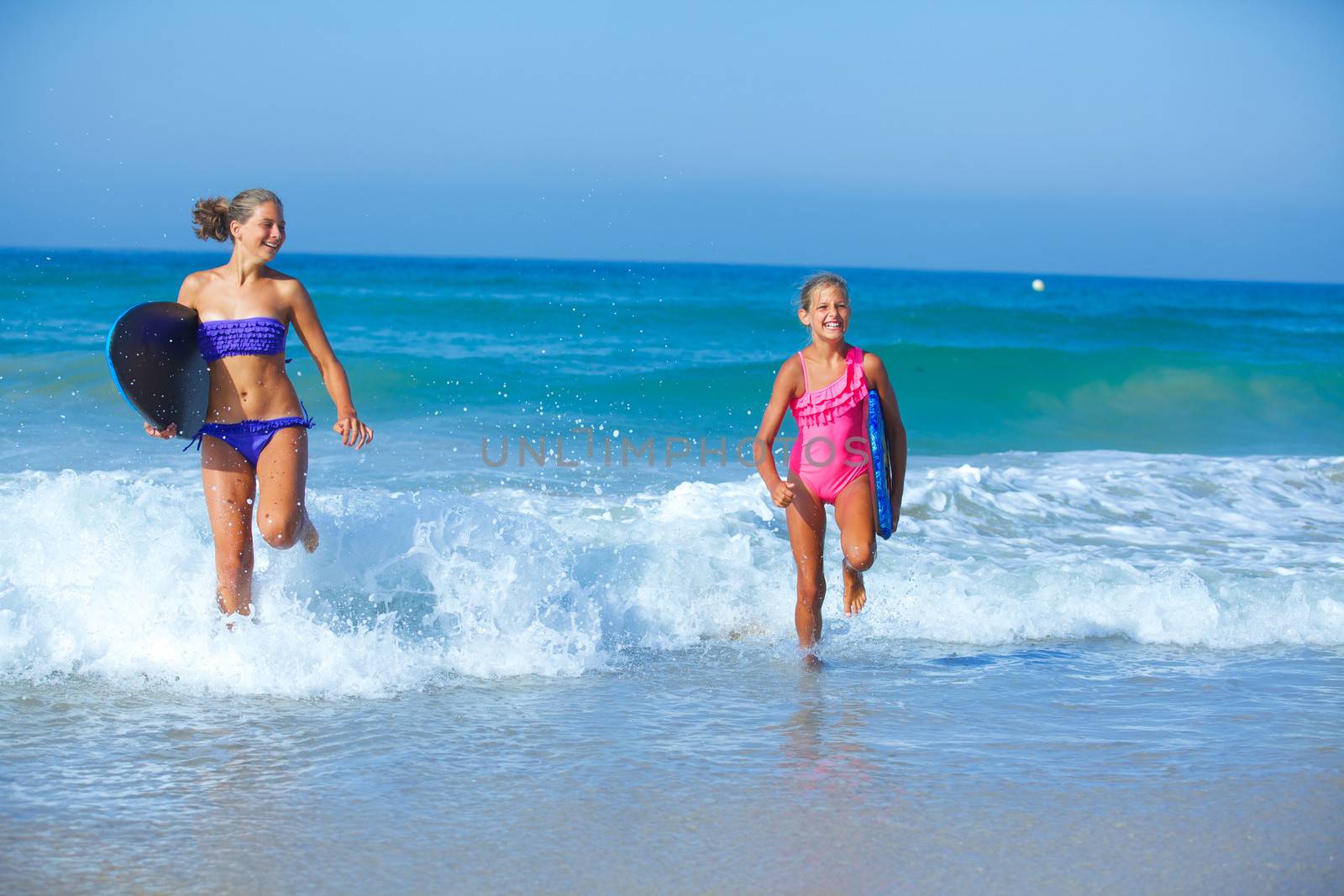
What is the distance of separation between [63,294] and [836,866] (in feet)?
83.3

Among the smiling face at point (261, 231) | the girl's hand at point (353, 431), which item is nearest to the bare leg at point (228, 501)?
the girl's hand at point (353, 431)

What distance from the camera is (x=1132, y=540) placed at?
7.81 meters

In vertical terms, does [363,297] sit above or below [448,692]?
above

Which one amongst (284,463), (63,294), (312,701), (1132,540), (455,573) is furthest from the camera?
(63,294)

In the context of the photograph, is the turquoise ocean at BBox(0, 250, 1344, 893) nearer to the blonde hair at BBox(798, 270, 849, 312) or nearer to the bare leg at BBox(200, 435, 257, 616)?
the bare leg at BBox(200, 435, 257, 616)

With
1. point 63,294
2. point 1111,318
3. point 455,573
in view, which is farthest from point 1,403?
point 1111,318

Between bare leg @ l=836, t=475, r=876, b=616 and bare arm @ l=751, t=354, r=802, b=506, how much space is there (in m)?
0.24

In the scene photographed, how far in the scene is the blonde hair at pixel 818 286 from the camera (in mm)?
5070

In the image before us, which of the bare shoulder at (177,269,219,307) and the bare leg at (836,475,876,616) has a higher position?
the bare shoulder at (177,269,219,307)

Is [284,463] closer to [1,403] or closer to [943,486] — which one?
[943,486]

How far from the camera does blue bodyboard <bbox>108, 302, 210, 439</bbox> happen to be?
462cm

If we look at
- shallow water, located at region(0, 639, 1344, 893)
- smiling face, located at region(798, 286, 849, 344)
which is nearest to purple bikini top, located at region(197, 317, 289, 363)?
shallow water, located at region(0, 639, 1344, 893)

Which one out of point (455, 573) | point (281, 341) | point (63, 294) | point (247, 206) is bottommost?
point (455, 573)

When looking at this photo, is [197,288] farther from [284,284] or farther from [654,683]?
[654,683]
